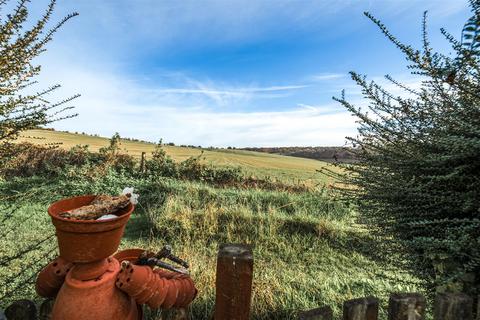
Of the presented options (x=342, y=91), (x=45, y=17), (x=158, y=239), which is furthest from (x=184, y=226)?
(x=342, y=91)

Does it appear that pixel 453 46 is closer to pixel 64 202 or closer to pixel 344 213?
pixel 64 202

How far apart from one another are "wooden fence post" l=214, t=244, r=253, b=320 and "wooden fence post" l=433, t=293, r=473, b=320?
97 centimetres

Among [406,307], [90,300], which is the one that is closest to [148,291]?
[90,300]

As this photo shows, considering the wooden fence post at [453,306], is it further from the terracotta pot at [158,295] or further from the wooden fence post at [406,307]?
the terracotta pot at [158,295]

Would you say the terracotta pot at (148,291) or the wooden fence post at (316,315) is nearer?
the wooden fence post at (316,315)

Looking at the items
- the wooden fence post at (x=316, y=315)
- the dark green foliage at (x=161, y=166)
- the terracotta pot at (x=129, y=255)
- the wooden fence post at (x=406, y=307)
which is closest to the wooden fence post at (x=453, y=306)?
the wooden fence post at (x=406, y=307)

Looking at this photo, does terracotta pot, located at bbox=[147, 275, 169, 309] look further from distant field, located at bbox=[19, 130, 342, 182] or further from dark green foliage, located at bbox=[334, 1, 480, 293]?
distant field, located at bbox=[19, 130, 342, 182]

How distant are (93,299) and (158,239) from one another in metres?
5.53

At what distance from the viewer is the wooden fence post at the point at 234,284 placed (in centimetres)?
178

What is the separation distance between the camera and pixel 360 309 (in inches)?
70.0

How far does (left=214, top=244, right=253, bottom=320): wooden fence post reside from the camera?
1.78m

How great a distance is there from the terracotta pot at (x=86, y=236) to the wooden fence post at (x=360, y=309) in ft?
4.14

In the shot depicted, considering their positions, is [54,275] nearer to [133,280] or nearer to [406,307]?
[133,280]

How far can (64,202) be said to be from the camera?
1.95 metres
